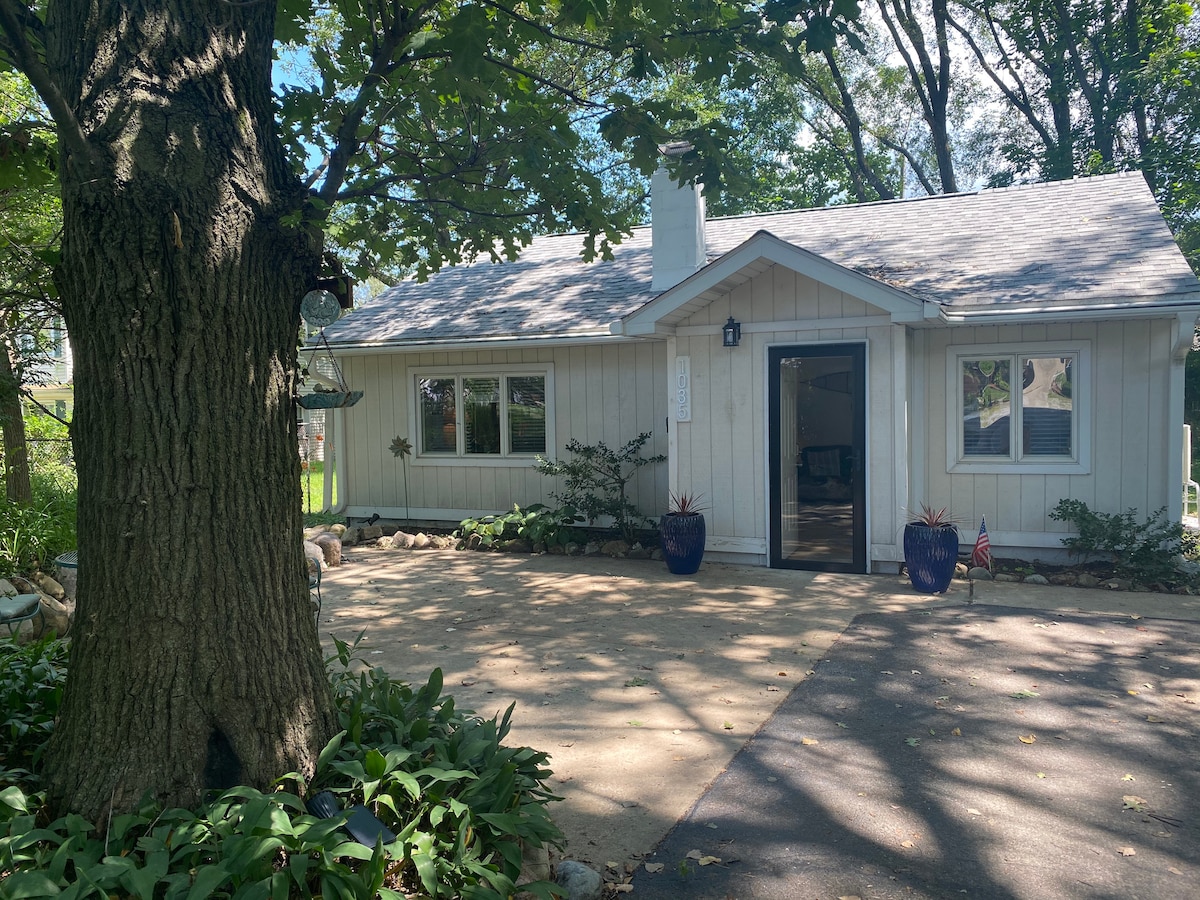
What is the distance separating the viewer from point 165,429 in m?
3.08

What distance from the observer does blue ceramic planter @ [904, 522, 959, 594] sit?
8.27 meters

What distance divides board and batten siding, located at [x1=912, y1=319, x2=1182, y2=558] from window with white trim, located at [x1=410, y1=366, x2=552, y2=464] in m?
4.92

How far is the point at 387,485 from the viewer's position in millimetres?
13141

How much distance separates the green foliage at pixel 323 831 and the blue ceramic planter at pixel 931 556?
5.55m

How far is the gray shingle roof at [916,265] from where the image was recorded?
909 cm

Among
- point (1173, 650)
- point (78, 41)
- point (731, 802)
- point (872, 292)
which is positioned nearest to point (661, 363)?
→ point (872, 292)

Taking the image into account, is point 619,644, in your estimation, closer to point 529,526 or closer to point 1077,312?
point 529,526

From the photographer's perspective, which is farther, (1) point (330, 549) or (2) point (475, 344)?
(2) point (475, 344)

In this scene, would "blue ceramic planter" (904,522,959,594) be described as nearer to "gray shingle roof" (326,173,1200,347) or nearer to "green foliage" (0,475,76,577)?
"gray shingle roof" (326,173,1200,347)

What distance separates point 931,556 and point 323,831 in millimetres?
6694

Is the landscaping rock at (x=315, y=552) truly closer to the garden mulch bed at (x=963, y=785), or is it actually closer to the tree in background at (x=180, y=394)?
the garden mulch bed at (x=963, y=785)

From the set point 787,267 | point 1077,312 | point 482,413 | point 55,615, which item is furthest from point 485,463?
point 1077,312

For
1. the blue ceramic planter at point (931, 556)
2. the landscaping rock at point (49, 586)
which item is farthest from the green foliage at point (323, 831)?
the blue ceramic planter at point (931, 556)

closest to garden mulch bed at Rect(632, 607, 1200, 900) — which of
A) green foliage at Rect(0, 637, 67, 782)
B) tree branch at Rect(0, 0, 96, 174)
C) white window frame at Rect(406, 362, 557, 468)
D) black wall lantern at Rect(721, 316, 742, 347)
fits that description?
green foliage at Rect(0, 637, 67, 782)
